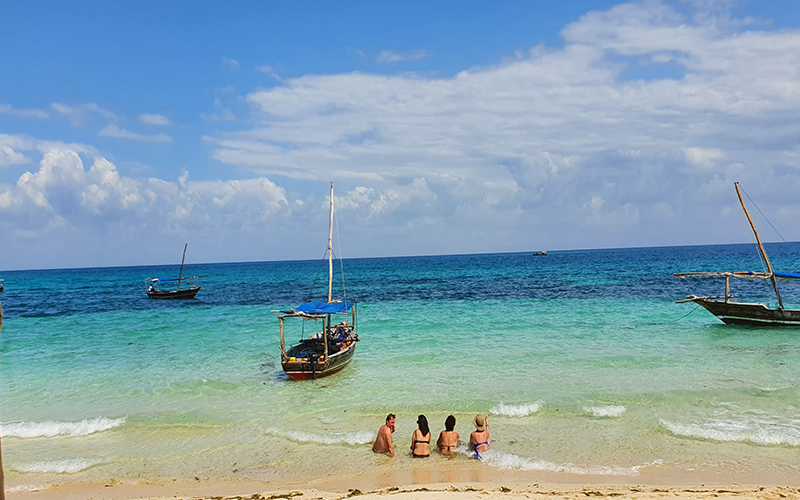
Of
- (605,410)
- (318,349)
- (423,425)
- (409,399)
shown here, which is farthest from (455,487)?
(318,349)

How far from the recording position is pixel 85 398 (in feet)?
54.0

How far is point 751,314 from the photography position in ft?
81.9

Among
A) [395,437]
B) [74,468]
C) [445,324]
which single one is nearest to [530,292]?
[445,324]

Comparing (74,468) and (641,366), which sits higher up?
(641,366)

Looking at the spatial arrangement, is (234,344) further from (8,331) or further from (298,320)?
(8,331)

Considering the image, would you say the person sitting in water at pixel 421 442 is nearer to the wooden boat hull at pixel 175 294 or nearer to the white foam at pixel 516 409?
the white foam at pixel 516 409

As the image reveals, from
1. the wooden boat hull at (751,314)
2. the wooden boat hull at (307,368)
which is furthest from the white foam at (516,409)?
the wooden boat hull at (751,314)

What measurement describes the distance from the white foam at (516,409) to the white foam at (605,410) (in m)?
1.28

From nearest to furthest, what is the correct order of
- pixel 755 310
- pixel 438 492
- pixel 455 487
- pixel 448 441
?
pixel 438 492, pixel 455 487, pixel 448 441, pixel 755 310

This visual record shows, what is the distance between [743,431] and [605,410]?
10.0 ft

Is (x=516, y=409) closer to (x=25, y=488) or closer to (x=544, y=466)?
(x=544, y=466)

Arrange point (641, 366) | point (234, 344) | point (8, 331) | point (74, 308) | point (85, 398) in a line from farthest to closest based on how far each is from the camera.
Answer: point (74, 308), point (8, 331), point (234, 344), point (641, 366), point (85, 398)

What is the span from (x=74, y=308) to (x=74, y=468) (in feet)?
130

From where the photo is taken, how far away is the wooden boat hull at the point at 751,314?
24.3 metres
